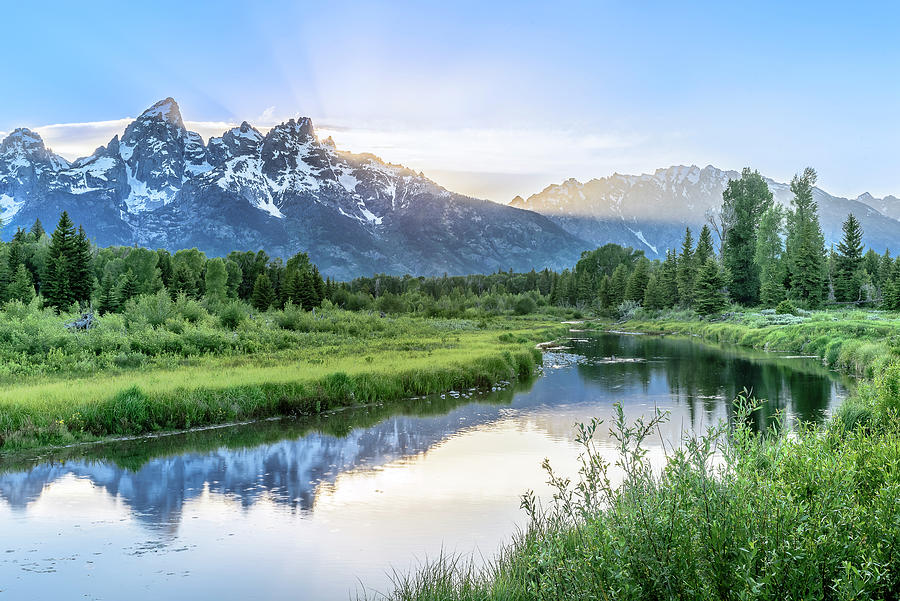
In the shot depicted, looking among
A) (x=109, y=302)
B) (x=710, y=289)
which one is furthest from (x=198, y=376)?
(x=710, y=289)

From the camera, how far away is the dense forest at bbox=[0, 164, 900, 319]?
193 feet

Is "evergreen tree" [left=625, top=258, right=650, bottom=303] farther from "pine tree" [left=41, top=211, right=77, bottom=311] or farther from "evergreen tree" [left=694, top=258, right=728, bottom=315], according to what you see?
"pine tree" [left=41, top=211, right=77, bottom=311]

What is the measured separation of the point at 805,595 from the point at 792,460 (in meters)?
2.23

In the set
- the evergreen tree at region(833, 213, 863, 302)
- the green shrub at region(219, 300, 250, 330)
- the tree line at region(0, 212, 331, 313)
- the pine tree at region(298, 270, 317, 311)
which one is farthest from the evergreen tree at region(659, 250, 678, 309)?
the green shrub at region(219, 300, 250, 330)

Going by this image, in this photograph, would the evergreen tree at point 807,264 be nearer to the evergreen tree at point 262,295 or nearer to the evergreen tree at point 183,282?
the evergreen tree at point 262,295

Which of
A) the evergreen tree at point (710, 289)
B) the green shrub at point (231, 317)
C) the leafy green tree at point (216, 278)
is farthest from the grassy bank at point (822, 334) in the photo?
the leafy green tree at point (216, 278)

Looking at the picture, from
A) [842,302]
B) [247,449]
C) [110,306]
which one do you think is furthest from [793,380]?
[110,306]

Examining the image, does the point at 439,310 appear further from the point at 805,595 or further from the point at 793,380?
the point at 805,595

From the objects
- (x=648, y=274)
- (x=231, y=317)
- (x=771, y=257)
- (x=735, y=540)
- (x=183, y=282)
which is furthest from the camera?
(x=648, y=274)

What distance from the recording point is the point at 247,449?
17.9 meters

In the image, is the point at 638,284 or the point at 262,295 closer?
the point at 262,295

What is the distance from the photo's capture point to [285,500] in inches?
539

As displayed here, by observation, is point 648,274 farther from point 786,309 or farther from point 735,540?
point 735,540

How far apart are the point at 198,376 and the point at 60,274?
41.7m
